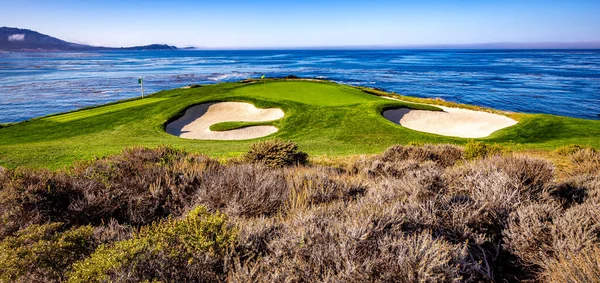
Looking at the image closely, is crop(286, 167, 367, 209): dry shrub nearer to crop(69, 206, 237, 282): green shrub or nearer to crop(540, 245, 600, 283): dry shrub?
crop(69, 206, 237, 282): green shrub

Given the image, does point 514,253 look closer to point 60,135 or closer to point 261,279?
point 261,279

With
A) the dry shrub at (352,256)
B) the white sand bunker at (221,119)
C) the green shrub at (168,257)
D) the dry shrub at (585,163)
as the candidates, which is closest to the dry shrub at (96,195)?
the green shrub at (168,257)

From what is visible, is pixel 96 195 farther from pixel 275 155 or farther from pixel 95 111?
pixel 95 111

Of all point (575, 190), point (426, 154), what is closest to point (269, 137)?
point (426, 154)

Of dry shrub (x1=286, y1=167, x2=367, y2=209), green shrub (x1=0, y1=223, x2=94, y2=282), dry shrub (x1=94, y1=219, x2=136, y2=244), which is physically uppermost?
green shrub (x1=0, y1=223, x2=94, y2=282)

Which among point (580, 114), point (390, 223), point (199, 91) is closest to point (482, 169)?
point (390, 223)

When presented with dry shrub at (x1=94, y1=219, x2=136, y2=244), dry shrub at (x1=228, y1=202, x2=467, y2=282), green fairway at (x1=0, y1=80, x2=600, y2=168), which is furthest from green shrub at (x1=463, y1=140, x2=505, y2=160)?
dry shrub at (x1=94, y1=219, x2=136, y2=244)

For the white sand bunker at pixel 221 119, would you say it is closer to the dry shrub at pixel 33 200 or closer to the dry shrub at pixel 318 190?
the dry shrub at pixel 318 190
